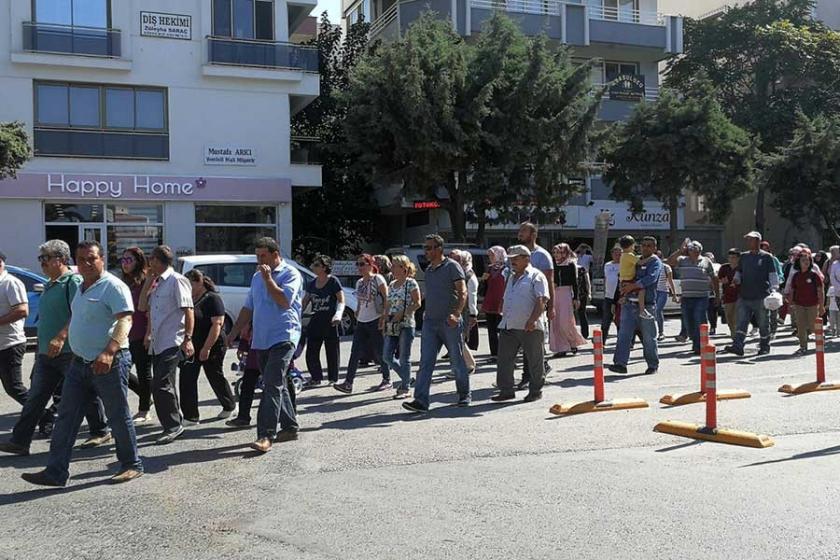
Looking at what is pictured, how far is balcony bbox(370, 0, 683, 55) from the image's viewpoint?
2945 cm

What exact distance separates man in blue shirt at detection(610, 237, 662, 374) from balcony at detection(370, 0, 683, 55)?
19.0 metres

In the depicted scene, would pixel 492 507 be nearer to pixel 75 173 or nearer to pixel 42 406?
pixel 42 406

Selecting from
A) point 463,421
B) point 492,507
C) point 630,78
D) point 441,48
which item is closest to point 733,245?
point 630,78

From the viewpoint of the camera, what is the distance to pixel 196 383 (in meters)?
8.07

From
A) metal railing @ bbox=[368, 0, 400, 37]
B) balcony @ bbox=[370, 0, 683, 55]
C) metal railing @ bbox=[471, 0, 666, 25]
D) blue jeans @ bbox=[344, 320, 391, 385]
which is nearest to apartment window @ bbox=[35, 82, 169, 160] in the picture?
balcony @ bbox=[370, 0, 683, 55]

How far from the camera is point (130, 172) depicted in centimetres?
2462

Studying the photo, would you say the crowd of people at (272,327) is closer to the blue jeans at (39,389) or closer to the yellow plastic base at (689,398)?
the blue jeans at (39,389)

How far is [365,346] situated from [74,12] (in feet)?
59.6

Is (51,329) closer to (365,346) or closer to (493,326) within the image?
(365,346)

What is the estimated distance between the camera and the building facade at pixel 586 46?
29766 mm

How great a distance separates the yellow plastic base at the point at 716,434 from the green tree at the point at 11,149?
16.1 metres

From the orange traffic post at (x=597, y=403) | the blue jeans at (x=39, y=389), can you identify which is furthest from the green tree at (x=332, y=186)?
the blue jeans at (x=39, y=389)

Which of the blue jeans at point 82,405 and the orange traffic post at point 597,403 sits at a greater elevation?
the blue jeans at point 82,405

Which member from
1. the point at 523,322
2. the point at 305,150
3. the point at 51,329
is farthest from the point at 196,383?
the point at 305,150
